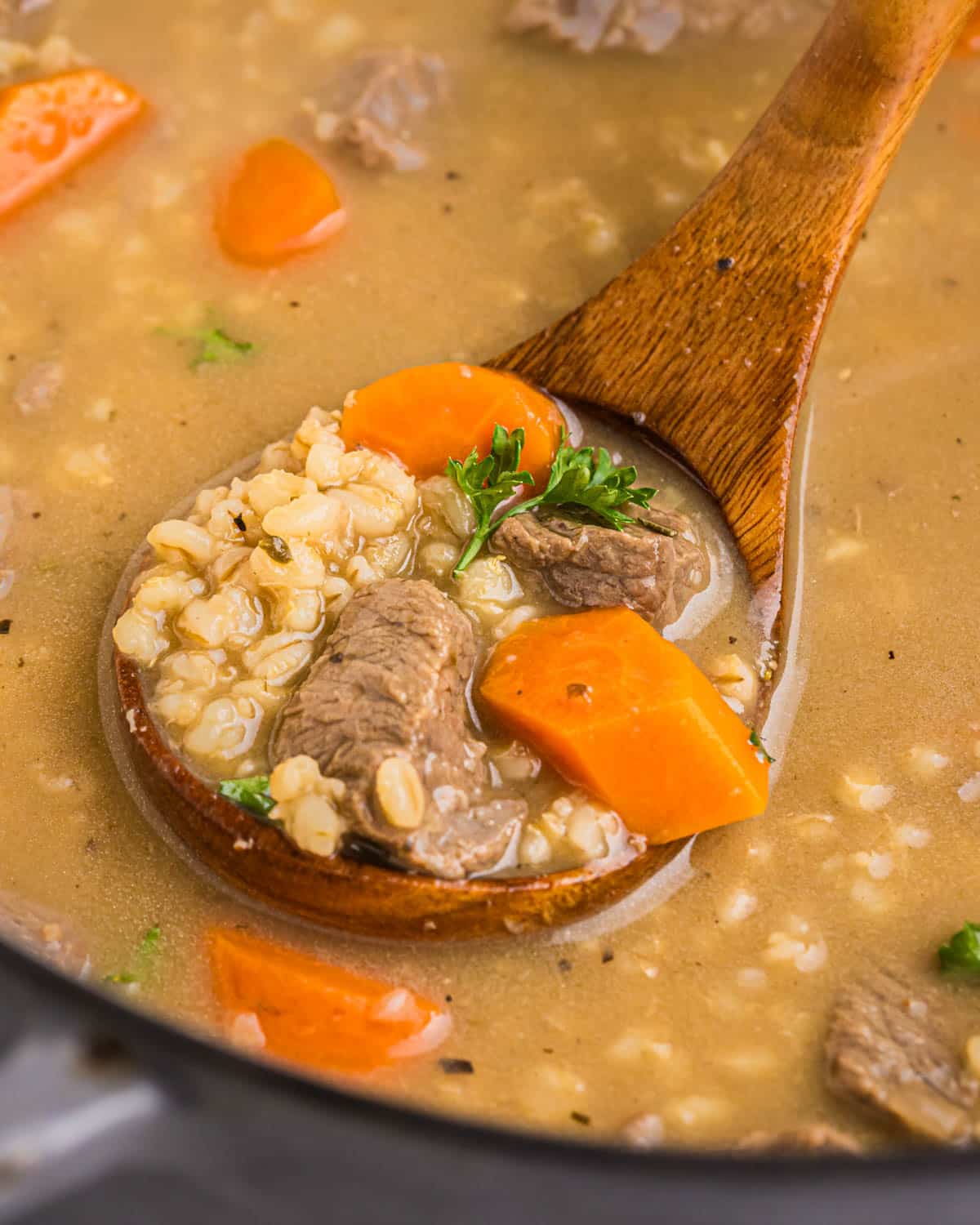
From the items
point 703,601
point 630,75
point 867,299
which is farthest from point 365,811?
point 630,75

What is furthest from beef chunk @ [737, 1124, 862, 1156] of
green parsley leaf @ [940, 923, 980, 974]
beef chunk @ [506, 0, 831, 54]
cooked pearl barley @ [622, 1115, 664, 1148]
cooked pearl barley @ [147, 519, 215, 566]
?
beef chunk @ [506, 0, 831, 54]

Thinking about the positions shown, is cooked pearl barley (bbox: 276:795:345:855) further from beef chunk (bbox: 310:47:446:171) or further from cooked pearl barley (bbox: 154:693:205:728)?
beef chunk (bbox: 310:47:446:171)

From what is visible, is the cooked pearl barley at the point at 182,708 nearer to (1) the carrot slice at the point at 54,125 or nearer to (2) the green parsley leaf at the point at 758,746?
(2) the green parsley leaf at the point at 758,746

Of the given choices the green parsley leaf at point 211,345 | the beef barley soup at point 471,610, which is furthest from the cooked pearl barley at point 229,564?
the green parsley leaf at point 211,345

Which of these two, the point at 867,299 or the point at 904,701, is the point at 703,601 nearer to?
the point at 904,701

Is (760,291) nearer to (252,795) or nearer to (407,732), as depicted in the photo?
(407,732)
